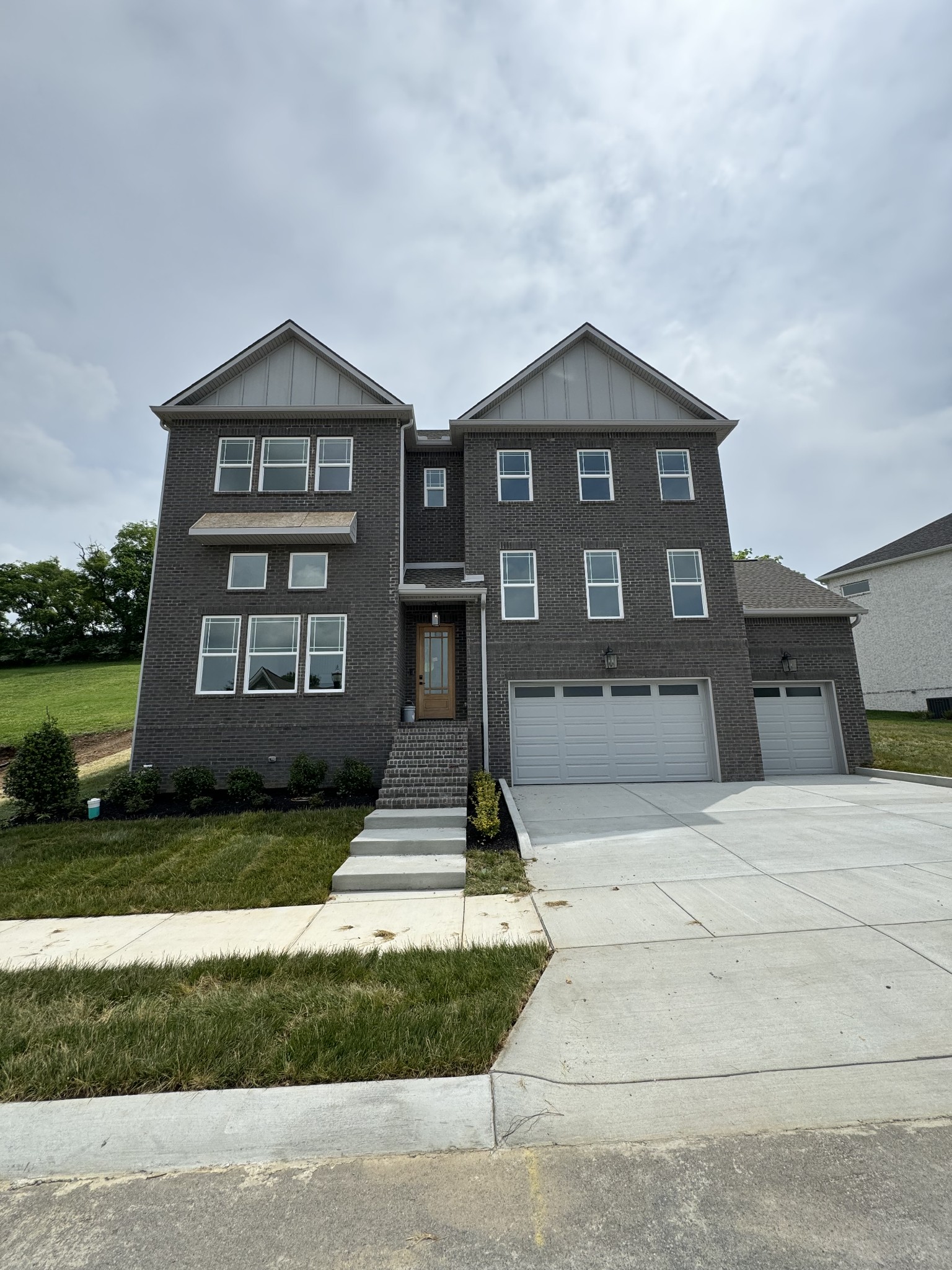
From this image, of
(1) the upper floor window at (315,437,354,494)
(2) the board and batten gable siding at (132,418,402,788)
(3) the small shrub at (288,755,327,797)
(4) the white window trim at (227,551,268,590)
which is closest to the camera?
(3) the small shrub at (288,755,327,797)

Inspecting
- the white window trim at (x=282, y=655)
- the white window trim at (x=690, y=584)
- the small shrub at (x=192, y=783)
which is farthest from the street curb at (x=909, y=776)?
the small shrub at (x=192, y=783)

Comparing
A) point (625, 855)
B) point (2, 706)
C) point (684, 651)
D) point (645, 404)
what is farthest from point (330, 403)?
point (2, 706)

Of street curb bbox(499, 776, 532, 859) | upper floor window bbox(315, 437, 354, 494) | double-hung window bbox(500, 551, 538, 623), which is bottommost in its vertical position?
street curb bbox(499, 776, 532, 859)

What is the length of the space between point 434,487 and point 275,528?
15.9 feet

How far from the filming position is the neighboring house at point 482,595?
12.4m

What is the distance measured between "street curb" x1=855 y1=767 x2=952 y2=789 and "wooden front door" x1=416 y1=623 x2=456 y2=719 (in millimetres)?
10186

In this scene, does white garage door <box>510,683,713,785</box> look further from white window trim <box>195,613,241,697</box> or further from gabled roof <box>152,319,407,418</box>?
gabled roof <box>152,319,407,418</box>

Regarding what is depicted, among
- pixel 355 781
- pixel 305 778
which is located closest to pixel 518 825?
pixel 355 781

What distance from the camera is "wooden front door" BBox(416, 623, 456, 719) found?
13.6 metres

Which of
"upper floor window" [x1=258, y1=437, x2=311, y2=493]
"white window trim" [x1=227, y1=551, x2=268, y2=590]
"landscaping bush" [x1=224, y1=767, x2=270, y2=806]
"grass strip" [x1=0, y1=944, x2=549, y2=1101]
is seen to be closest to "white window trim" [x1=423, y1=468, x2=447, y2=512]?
"upper floor window" [x1=258, y1=437, x2=311, y2=493]

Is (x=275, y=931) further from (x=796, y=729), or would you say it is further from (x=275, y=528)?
(x=796, y=729)

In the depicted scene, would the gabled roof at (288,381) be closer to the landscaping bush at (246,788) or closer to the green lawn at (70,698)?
the landscaping bush at (246,788)

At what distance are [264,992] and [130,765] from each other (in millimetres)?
9921

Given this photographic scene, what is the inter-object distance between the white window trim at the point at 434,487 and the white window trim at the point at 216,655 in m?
5.83
